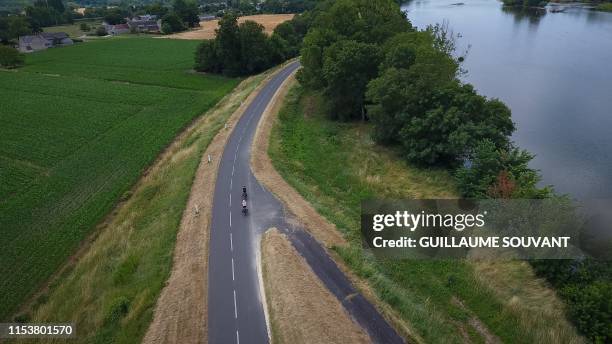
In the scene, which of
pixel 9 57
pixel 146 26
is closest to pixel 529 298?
pixel 9 57

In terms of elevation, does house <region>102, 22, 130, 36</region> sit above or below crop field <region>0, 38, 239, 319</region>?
above

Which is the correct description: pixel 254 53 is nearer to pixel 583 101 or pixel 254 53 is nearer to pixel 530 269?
pixel 583 101

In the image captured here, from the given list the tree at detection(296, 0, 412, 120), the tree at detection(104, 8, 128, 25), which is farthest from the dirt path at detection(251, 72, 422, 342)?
the tree at detection(104, 8, 128, 25)

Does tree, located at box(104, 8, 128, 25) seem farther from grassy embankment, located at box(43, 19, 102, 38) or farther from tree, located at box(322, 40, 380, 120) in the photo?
tree, located at box(322, 40, 380, 120)

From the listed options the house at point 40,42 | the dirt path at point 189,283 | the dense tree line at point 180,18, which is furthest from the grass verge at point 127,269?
the dense tree line at point 180,18

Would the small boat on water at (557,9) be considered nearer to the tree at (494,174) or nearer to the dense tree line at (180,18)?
the tree at (494,174)

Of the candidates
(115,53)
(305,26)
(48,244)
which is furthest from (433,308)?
(115,53)

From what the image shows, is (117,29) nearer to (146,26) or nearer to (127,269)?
(146,26)
